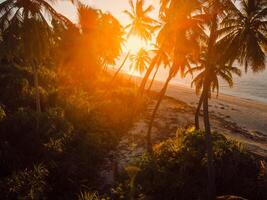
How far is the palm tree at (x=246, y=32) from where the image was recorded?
518 inches

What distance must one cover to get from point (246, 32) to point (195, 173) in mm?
7993

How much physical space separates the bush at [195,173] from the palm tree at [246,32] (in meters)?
4.97

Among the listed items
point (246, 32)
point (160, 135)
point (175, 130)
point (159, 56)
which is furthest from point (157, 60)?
point (246, 32)

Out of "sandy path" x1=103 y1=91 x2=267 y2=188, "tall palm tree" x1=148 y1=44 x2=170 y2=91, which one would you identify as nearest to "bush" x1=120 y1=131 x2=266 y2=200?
"sandy path" x1=103 y1=91 x2=267 y2=188

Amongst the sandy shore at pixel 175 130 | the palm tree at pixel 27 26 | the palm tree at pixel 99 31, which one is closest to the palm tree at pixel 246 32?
the sandy shore at pixel 175 130

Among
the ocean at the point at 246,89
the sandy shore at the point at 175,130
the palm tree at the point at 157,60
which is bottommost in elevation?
the sandy shore at the point at 175,130

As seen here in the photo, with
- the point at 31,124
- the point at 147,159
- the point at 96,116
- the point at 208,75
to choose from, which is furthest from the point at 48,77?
the point at 208,75

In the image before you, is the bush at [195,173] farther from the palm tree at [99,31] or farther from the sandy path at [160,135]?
the palm tree at [99,31]

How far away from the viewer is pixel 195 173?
40.1 ft

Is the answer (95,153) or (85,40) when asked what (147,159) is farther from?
(85,40)

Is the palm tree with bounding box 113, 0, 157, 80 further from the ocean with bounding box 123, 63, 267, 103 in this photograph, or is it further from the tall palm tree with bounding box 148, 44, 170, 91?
the ocean with bounding box 123, 63, 267, 103

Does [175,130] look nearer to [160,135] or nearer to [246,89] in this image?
[160,135]

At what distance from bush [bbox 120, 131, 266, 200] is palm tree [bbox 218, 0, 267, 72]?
16.3 ft

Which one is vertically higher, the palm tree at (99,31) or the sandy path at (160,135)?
the palm tree at (99,31)
